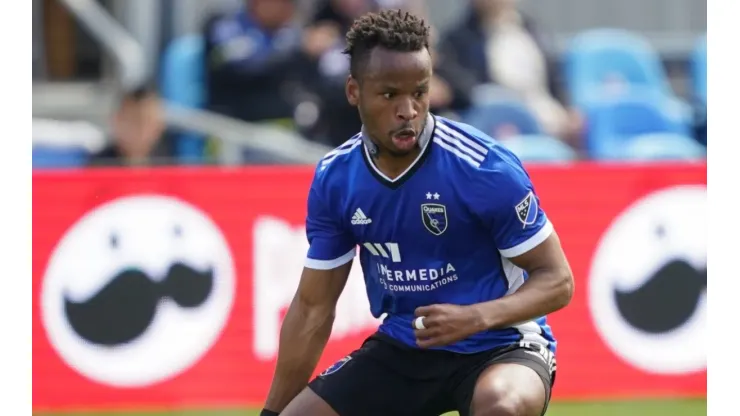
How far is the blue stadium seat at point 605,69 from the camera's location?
507 inches

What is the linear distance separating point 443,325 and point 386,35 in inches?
41.9

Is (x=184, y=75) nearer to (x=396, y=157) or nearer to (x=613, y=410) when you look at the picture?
(x=613, y=410)

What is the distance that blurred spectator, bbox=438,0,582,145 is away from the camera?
1209cm

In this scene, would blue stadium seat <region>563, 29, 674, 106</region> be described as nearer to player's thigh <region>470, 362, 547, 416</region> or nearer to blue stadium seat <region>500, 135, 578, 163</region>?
blue stadium seat <region>500, 135, 578, 163</region>

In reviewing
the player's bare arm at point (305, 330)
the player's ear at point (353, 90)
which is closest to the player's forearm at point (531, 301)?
the player's bare arm at point (305, 330)

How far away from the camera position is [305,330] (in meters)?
5.29

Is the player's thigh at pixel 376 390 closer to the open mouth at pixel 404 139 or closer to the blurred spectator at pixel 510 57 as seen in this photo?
the open mouth at pixel 404 139

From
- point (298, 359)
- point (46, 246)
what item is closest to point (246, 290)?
point (46, 246)

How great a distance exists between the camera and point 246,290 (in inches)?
363

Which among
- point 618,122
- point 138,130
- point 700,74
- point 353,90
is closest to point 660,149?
point 618,122

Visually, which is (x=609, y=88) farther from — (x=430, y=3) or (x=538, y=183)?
(x=538, y=183)
